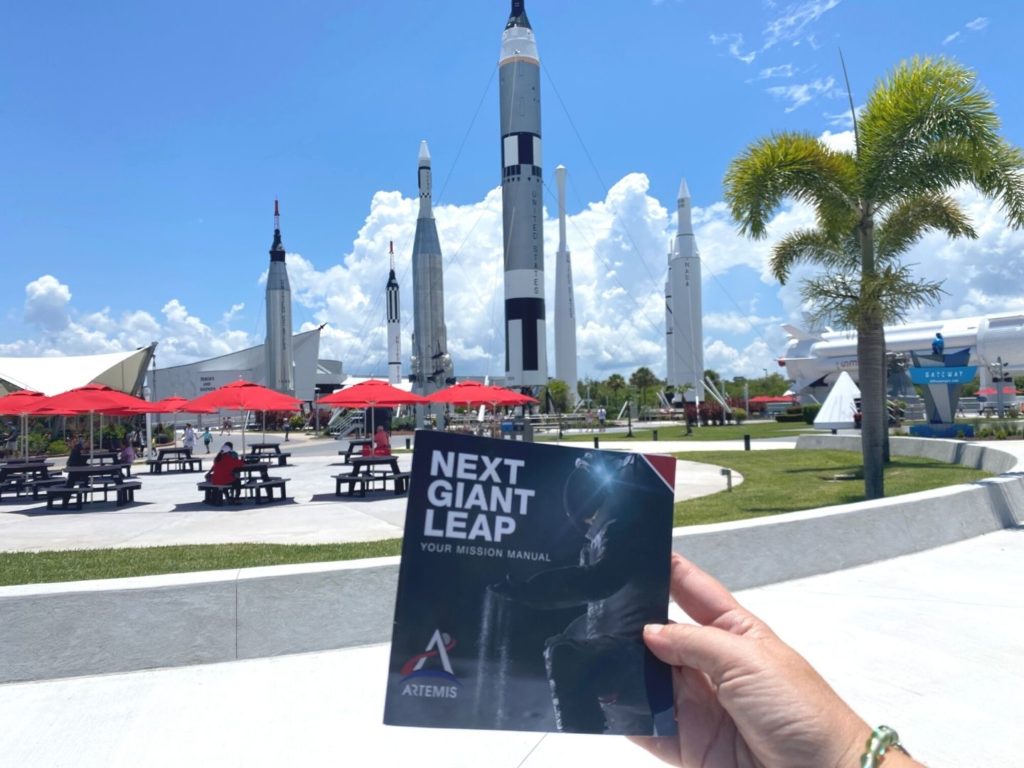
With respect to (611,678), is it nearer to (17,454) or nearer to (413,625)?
(413,625)

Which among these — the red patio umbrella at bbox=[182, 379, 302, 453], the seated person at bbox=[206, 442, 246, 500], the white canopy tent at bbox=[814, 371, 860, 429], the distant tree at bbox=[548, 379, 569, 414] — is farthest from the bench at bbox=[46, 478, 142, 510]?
the distant tree at bbox=[548, 379, 569, 414]

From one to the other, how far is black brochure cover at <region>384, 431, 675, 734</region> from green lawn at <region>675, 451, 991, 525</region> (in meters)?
7.56

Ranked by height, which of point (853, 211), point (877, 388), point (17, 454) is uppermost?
point (853, 211)

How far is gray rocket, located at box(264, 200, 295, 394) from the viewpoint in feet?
215

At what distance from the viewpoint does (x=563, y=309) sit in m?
63.7

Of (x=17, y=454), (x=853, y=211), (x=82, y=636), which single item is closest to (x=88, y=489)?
(x=82, y=636)

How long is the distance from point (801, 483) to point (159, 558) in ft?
34.3

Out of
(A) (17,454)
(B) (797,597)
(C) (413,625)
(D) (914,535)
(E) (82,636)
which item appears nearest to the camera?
(C) (413,625)

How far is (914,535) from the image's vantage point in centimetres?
789

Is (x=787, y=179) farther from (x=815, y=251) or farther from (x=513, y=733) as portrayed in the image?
(x=513, y=733)

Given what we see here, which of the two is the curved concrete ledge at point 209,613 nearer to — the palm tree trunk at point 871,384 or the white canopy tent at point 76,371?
the palm tree trunk at point 871,384

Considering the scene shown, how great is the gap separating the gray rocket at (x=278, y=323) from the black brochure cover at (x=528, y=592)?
66773 mm

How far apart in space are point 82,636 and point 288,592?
134 centimetres

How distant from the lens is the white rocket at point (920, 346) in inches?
2287
